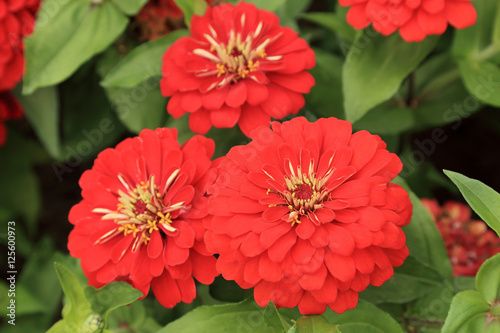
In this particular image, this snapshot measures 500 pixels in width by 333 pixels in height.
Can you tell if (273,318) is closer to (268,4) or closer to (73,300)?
(73,300)

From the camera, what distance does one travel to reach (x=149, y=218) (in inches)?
24.8

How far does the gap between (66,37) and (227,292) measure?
0.55 metres

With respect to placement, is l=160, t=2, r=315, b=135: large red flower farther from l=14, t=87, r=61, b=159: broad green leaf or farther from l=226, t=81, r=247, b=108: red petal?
l=14, t=87, r=61, b=159: broad green leaf

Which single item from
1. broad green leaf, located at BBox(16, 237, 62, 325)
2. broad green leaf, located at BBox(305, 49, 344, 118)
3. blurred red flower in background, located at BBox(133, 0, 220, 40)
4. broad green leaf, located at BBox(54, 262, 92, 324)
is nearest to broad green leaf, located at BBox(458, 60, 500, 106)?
broad green leaf, located at BBox(305, 49, 344, 118)

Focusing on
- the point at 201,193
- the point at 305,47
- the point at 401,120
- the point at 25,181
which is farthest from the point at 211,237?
the point at 25,181

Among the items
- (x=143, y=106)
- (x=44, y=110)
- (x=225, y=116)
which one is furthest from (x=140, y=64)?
(x=44, y=110)

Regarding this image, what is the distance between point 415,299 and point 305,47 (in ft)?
1.33

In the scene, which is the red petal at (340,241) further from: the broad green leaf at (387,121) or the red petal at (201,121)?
the broad green leaf at (387,121)

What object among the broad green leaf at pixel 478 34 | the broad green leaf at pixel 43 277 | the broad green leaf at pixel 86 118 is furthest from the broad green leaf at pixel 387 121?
the broad green leaf at pixel 43 277

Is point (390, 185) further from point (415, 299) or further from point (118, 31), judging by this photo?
point (118, 31)

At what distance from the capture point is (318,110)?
956mm

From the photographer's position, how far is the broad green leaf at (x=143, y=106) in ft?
3.05

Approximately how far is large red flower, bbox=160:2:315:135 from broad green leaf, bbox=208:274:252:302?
0.21m

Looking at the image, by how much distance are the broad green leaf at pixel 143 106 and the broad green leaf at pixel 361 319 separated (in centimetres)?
48
